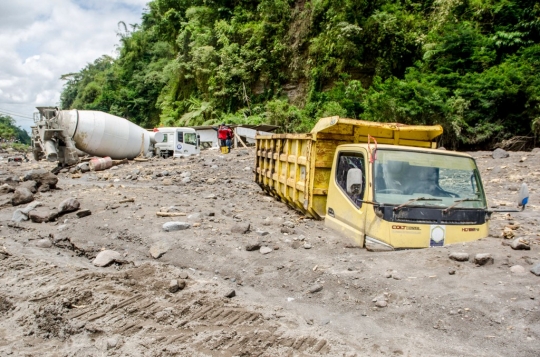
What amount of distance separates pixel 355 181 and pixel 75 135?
1536 cm

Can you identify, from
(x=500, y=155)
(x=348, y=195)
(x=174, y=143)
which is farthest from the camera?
(x=174, y=143)

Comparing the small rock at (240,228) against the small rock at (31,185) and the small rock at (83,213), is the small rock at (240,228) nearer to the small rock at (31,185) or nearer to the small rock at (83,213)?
the small rock at (83,213)

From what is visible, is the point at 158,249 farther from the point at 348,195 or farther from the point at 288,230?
the point at 348,195

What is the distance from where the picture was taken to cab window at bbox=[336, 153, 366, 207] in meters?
5.11

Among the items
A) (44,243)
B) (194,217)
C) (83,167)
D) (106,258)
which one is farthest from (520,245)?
(83,167)

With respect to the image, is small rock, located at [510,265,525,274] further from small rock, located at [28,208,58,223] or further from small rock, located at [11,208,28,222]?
small rock, located at [11,208,28,222]

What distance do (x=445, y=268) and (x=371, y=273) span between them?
79cm

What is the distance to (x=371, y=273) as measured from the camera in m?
4.71

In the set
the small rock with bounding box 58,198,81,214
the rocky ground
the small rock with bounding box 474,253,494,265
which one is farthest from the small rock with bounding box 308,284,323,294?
the small rock with bounding box 58,198,81,214

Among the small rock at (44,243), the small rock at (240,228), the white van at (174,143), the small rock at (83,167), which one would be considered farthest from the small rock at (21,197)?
the white van at (174,143)

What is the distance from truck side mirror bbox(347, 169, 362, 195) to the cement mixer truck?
49.2 ft

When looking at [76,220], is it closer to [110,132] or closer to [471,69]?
[110,132]

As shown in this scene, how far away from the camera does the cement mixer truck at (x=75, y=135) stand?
16875 mm

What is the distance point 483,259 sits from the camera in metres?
4.58
